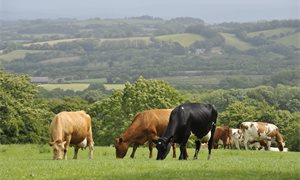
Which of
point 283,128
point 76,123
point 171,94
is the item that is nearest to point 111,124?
point 171,94

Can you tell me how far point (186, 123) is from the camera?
24328 mm

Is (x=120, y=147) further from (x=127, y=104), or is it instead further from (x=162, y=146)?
(x=127, y=104)

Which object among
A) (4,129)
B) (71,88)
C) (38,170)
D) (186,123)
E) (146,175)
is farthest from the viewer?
(71,88)

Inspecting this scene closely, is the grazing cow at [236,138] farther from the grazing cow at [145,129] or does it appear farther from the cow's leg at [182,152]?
the cow's leg at [182,152]

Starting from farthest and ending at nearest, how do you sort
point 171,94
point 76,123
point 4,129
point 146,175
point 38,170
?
point 171,94
point 4,129
point 76,123
point 38,170
point 146,175

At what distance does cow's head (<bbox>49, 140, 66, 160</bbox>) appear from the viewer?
25234 millimetres

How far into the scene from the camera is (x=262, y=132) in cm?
4269

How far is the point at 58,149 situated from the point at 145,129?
172 inches

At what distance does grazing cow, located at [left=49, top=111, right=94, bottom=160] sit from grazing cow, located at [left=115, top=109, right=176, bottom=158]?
1.61m

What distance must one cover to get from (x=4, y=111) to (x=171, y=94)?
19.7m

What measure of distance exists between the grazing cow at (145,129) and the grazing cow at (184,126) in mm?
2602

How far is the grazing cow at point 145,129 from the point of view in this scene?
27.3 m

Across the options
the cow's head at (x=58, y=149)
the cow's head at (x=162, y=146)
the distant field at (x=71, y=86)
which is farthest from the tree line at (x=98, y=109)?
the distant field at (x=71, y=86)

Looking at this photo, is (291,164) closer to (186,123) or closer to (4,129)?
(186,123)
